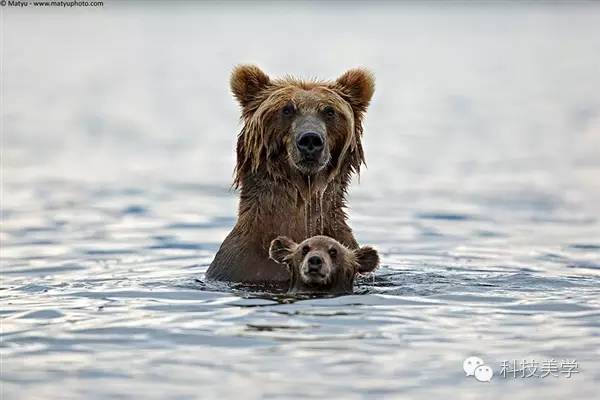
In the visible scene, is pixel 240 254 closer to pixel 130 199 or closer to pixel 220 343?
pixel 220 343

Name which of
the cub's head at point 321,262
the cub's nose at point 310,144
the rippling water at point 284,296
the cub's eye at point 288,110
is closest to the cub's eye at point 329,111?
the cub's eye at point 288,110

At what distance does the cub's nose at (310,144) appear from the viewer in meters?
13.0

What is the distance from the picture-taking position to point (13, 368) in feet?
34.3

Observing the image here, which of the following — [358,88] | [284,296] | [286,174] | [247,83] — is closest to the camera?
[284,296]

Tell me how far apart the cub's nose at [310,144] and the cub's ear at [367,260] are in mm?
1079

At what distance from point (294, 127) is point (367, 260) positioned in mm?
1420

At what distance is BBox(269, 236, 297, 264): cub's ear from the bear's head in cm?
69

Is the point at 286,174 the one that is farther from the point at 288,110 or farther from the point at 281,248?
the point at 281,248

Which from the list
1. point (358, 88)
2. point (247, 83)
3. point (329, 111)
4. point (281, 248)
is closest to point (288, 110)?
point (329, 111)

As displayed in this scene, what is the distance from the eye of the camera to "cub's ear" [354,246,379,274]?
13.4m

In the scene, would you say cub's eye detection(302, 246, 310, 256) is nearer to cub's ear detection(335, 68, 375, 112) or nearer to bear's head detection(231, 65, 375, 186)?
bear's head detection(231, 65, 375, 186)

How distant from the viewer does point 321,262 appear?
1270cm

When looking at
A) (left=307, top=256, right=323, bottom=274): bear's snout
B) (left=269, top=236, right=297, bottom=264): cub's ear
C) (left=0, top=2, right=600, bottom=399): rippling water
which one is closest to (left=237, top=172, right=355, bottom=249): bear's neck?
(left=269, top=236, right=297, bottom=264): cub's ear

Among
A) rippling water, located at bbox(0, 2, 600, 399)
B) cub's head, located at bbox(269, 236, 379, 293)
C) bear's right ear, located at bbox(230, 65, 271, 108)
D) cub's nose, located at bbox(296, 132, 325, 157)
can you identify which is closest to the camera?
rippling water, located at bbox(0, 2, 600, 399)
